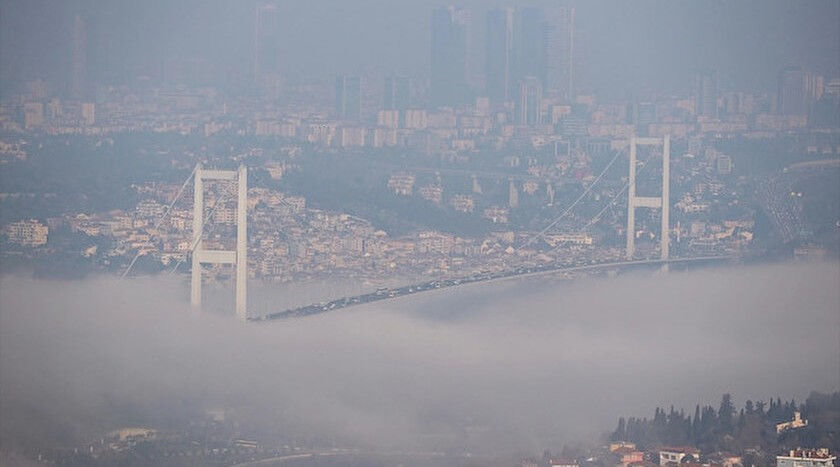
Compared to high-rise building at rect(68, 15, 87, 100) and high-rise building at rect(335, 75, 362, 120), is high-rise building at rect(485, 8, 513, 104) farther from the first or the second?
high-rise building at rect(68, 15, 87, 100)

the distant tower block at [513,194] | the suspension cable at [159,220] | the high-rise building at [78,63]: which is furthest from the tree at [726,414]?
the distant tower block at [513,194]

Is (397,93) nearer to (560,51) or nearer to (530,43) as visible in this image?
(530,43)

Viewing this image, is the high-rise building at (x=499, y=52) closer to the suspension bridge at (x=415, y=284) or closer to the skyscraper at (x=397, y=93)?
the skyscraper at (x=397, y=93)

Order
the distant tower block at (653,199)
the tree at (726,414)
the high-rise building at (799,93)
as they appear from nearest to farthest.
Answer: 1. the tree at (726,414)
2. the distant tower block at (653,199)
3. the high-rise building at (799,93)

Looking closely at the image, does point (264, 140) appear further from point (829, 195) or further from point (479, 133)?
point (829, 195)

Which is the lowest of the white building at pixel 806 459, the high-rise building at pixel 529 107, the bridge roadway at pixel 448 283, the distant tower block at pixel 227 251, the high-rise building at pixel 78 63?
the white building at pixel 806 459

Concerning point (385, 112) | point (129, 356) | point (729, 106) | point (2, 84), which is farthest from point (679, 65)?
point (129, 356)
